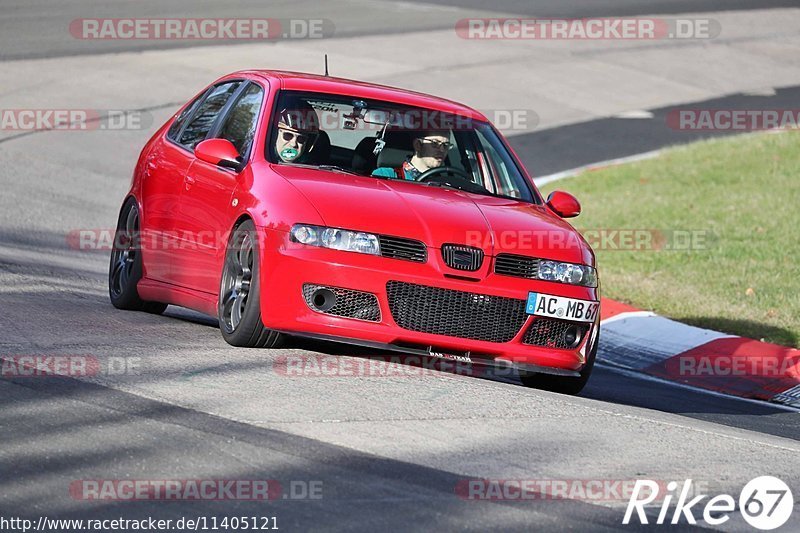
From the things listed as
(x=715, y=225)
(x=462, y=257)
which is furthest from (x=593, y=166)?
(x=462, y=257)

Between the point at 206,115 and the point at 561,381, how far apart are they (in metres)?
2.99

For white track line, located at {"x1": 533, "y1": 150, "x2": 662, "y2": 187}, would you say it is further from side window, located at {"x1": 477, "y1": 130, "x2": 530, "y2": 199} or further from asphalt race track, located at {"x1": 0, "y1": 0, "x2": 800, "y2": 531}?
side window, located at {"x1": 477, "y1": 130, "x2": 530, "y2": 199}

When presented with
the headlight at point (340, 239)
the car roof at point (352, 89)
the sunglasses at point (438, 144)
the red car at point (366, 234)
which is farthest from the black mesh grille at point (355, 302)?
the car roof at point (352, 89)

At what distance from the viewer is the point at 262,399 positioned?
655 centimetres

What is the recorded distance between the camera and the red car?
7.49 meters

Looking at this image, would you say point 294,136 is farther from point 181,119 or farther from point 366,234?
point 181,119

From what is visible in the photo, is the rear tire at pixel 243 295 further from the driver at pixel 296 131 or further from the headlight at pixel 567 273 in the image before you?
the headlight at pixel 567 273

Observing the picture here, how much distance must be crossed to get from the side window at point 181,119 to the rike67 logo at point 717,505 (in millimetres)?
5008

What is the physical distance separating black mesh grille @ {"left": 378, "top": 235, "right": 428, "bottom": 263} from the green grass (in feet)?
15.4

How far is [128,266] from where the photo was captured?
31.7 ft

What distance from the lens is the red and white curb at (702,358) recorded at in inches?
410

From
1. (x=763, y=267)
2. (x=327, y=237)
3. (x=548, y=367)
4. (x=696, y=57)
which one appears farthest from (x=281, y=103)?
(x=696, y=57)
